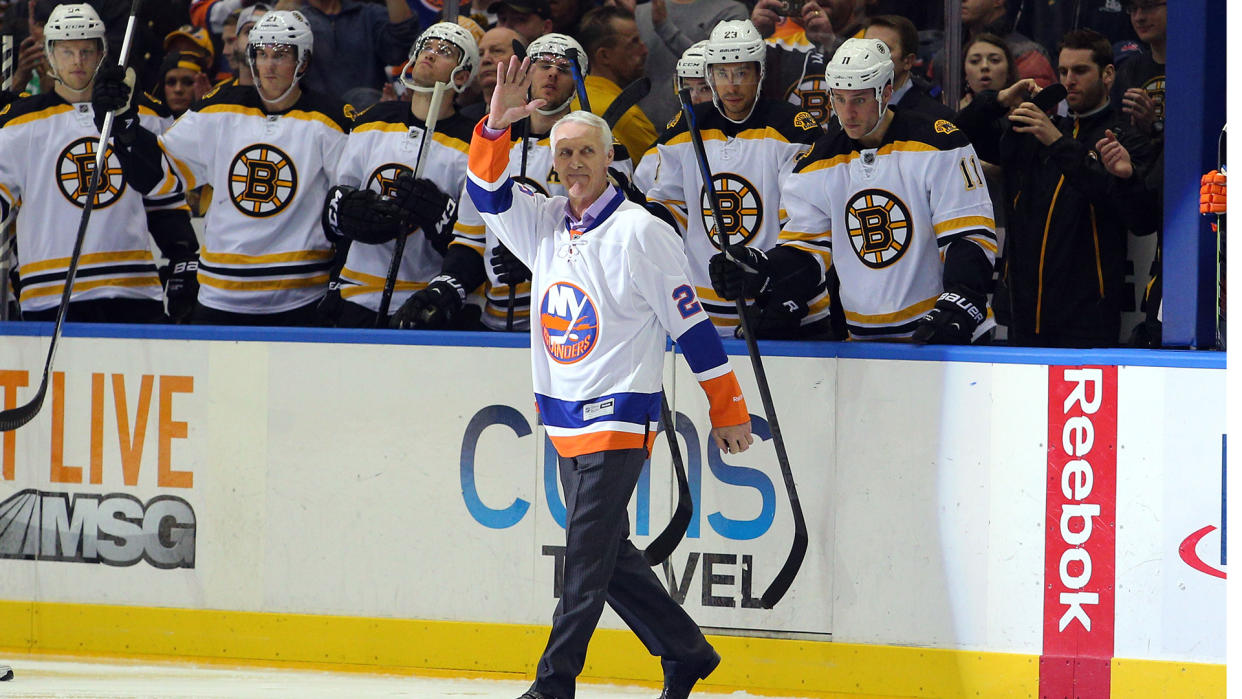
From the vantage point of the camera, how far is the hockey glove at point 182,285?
16.0 ft

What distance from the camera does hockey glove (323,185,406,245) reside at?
4379 millimetres

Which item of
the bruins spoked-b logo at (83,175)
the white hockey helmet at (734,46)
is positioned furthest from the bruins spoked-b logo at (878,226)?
the bruins spoked-b logo at (83,175)

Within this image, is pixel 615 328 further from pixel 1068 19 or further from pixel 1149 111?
pixel 1068 19

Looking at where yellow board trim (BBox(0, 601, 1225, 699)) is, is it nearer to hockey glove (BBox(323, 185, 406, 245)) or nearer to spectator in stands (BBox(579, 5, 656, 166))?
hockey glove (BBox(323, 185, 406, 245))

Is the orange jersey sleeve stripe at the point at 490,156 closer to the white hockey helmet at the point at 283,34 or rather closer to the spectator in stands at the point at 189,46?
the white hockey helmet at the point at 283,34

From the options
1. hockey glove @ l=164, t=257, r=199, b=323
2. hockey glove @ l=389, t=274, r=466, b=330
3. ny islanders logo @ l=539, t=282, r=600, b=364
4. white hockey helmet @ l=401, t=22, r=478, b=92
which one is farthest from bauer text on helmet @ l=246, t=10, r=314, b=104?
ny islanders logo @ l=539, t=282, r=600, b=364

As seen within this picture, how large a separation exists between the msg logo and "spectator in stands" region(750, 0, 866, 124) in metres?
2.44

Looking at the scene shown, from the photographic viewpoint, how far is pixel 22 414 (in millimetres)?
4246

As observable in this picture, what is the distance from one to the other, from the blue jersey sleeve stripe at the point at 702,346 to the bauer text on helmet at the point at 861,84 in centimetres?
113

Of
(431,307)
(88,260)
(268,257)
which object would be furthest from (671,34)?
(88,260)

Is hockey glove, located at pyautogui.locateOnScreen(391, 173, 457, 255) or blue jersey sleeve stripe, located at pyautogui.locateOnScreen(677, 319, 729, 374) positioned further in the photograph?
hockey glove, located at pyautogui.locateOnScreen(391, 173, 457, 255)

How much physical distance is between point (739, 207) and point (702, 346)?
4.05ft

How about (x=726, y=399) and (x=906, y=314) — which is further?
(x=906, y=314)

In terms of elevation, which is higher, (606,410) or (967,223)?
(967,223)
